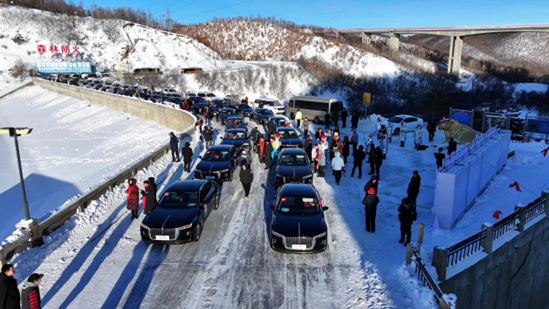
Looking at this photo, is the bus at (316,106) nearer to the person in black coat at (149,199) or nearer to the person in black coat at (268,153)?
the person in black coat at (268,153)

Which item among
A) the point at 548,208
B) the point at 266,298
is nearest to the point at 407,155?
the point at 548,208

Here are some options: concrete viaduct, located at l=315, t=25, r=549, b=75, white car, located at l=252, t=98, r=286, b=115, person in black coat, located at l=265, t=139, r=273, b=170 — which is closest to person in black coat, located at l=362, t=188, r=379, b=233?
person in black coat, located at l=265, t=139, r=273, b=170

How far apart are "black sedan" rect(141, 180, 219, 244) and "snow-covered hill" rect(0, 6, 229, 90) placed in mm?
81742

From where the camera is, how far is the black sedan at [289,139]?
19828 mm

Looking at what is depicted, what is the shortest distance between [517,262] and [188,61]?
92.0 metres

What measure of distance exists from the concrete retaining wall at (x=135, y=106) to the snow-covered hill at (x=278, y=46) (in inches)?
2098

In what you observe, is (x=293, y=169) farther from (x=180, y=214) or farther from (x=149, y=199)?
(x=149, y=199)

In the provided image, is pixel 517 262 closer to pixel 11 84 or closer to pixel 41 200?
pixel 41 200

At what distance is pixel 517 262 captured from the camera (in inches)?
499

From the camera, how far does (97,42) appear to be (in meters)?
98.6

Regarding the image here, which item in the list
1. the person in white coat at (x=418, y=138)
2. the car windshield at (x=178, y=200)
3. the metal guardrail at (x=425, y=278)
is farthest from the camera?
the person in white coat at (x=418, y=138)

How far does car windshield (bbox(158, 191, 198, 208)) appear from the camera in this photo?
11.0 meters

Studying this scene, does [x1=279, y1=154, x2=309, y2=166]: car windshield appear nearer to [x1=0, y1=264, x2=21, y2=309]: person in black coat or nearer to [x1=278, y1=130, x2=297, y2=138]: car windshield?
[x1=278, y1=130, x2=297, y2=138]: car windshield

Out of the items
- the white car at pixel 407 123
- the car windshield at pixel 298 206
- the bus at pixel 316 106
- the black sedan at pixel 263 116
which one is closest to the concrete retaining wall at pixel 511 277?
the car windshield at pixel 298 206
